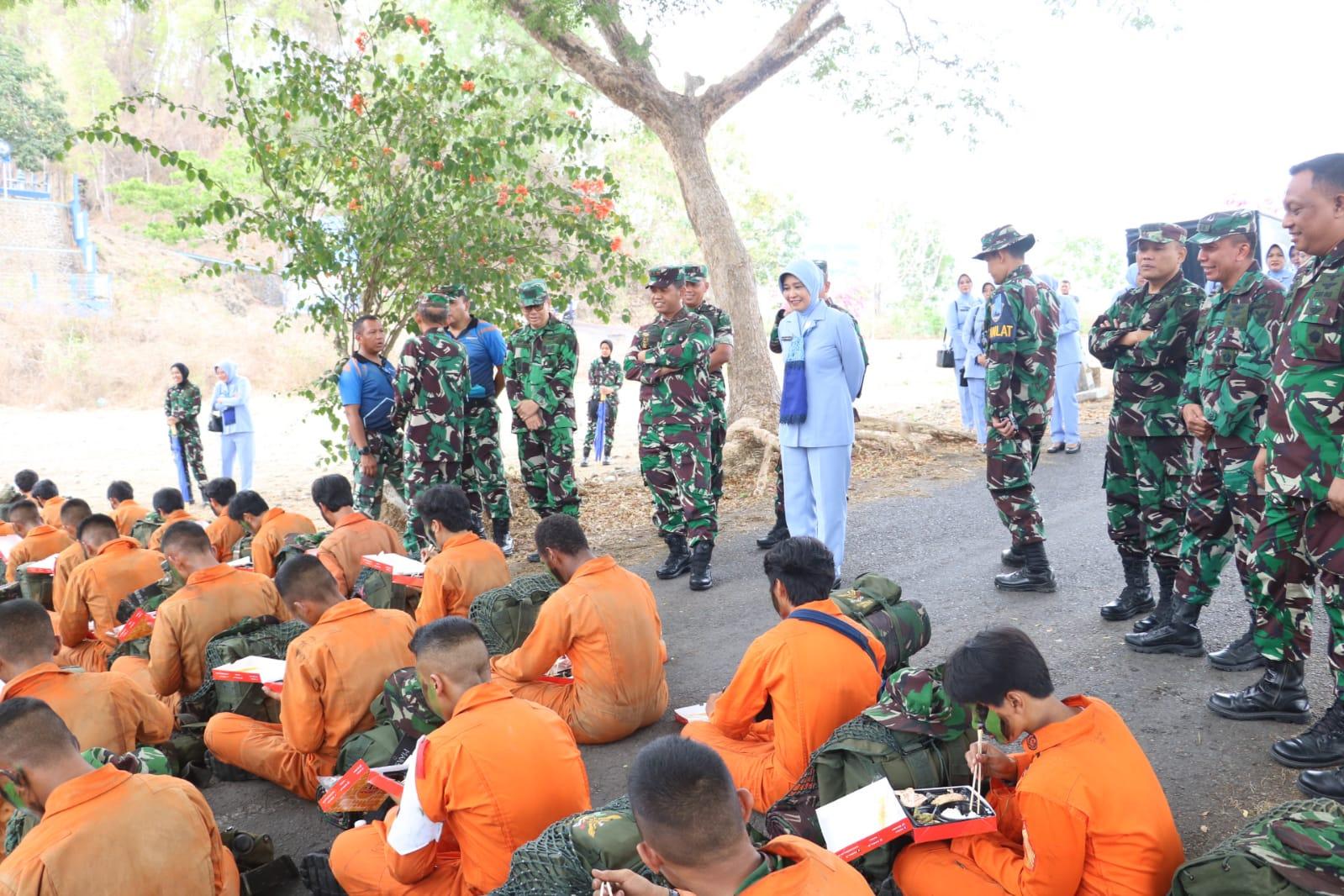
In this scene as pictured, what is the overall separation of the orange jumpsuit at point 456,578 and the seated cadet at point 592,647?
2.27 ft

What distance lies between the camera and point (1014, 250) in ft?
18.8

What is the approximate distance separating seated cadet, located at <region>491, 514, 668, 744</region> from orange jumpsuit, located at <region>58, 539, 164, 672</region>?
2464mm

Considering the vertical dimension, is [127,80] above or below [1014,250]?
above

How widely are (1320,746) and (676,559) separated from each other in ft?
14.1

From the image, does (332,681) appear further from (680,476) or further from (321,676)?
(680,476)

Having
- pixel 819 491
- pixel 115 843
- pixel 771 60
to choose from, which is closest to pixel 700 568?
pixel 819 491

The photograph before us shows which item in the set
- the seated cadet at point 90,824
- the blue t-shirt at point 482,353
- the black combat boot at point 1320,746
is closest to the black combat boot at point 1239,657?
the black combat boot at point 1320,746

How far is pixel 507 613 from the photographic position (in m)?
4.79

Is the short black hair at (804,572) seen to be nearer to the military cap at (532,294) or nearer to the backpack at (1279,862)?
the backpack at (1279,862)

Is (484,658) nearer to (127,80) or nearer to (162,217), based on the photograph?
(162,217)

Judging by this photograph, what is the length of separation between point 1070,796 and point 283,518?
5215mm

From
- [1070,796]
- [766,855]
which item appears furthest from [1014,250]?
[766,855]

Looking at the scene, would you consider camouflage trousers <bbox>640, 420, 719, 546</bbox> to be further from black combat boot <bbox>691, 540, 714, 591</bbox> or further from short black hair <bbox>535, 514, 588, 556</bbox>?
short black hair <bbox>535, 514, 588, 556</bbox>

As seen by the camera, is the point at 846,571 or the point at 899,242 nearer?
the point at 846,571
